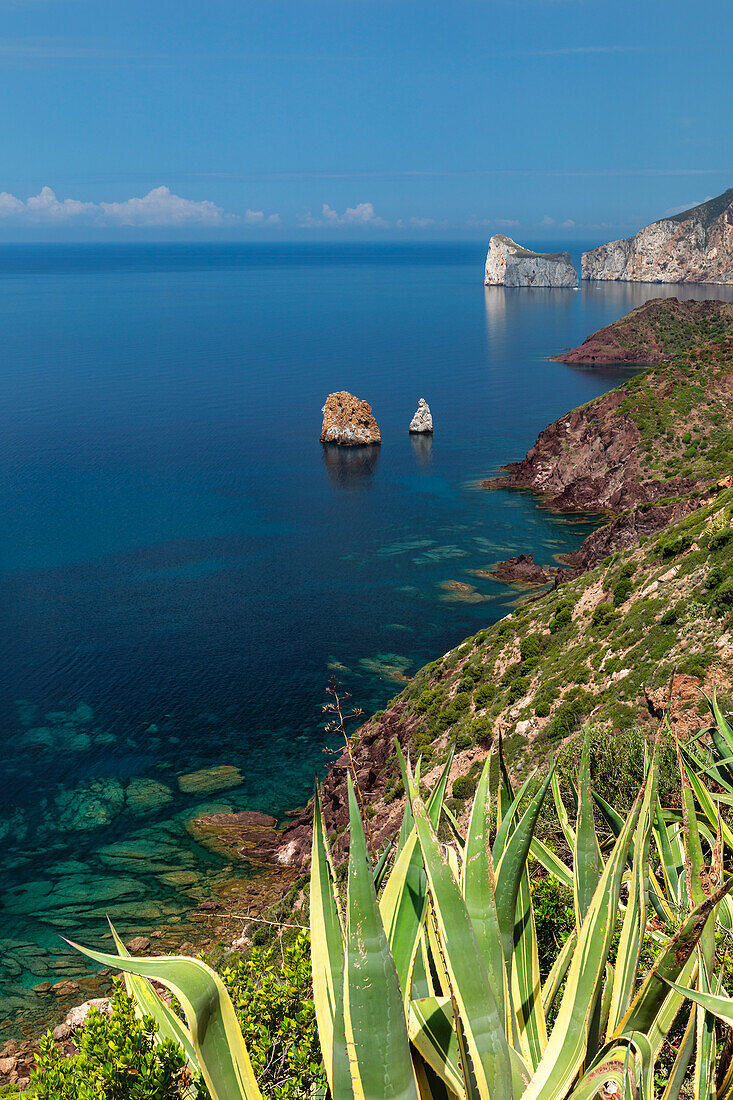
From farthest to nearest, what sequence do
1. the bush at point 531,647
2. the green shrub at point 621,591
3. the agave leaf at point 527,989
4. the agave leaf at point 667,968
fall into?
the bush at point 531,647 < the green shrub at point 621,591 < the agave leaf at point 527,989 < the agave leaf at point 667,968

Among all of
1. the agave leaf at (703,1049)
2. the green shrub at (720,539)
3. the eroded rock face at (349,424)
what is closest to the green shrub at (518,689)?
the green shrub at (720,539)

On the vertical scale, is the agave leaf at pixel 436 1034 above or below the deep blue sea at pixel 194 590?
above

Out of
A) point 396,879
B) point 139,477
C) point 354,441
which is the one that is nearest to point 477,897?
point 396,879

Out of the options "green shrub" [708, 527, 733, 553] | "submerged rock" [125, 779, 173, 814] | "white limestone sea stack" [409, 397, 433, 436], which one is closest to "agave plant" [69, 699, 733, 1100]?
"green shrub" [708, 527, 733, 553]

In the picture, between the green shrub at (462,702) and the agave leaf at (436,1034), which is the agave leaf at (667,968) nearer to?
the agave leaf at (436,1034)

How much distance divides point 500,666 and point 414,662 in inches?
472

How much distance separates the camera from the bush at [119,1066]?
18.9 ft

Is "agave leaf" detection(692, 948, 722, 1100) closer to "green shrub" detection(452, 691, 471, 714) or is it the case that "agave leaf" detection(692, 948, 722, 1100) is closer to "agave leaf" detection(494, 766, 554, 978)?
"agave leaf" detection(494, 766, 554, 978)

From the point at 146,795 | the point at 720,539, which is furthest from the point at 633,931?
the point at 146,795

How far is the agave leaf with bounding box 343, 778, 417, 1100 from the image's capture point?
3357 mm

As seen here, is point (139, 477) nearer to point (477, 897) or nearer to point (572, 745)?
point (572, 745)

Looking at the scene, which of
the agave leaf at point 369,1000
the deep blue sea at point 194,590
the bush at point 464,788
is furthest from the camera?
the deep blue sea at point 194,590

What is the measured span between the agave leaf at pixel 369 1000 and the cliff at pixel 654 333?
486 feet

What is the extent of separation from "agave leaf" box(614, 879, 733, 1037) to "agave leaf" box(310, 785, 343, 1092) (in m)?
1.49
